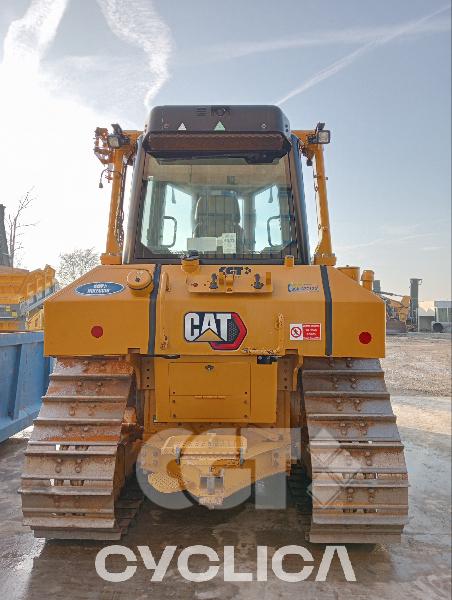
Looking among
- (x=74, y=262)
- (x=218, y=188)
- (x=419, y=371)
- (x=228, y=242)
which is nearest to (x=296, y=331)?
(x=228, y=242)

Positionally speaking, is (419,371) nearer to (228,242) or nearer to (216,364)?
(228,242)

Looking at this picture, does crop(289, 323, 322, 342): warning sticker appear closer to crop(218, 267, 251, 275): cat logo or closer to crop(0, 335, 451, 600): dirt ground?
crop(218, 267, 251, 275): cat logo

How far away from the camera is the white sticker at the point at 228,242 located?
4.38m

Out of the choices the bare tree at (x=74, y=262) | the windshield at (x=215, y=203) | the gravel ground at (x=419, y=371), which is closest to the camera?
the windshield at (x=215, y=203)

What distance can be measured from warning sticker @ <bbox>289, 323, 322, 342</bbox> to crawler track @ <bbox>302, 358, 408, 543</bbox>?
1.44 ft

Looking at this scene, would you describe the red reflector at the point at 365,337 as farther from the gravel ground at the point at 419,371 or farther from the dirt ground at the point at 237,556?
the gravel ground at the point at 419,371

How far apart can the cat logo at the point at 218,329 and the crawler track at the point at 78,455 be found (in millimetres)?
669

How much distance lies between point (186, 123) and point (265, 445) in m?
2.72

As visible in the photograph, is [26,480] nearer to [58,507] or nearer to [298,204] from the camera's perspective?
[58,507]

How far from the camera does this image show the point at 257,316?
3580mm

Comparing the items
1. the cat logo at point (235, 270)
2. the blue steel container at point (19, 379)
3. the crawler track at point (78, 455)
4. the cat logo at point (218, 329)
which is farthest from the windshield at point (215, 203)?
the blue steel container at point (19, 379)

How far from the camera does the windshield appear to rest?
14.6 feet

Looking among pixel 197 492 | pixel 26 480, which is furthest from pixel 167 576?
pixel 26 480

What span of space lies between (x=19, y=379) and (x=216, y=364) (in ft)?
12.5
